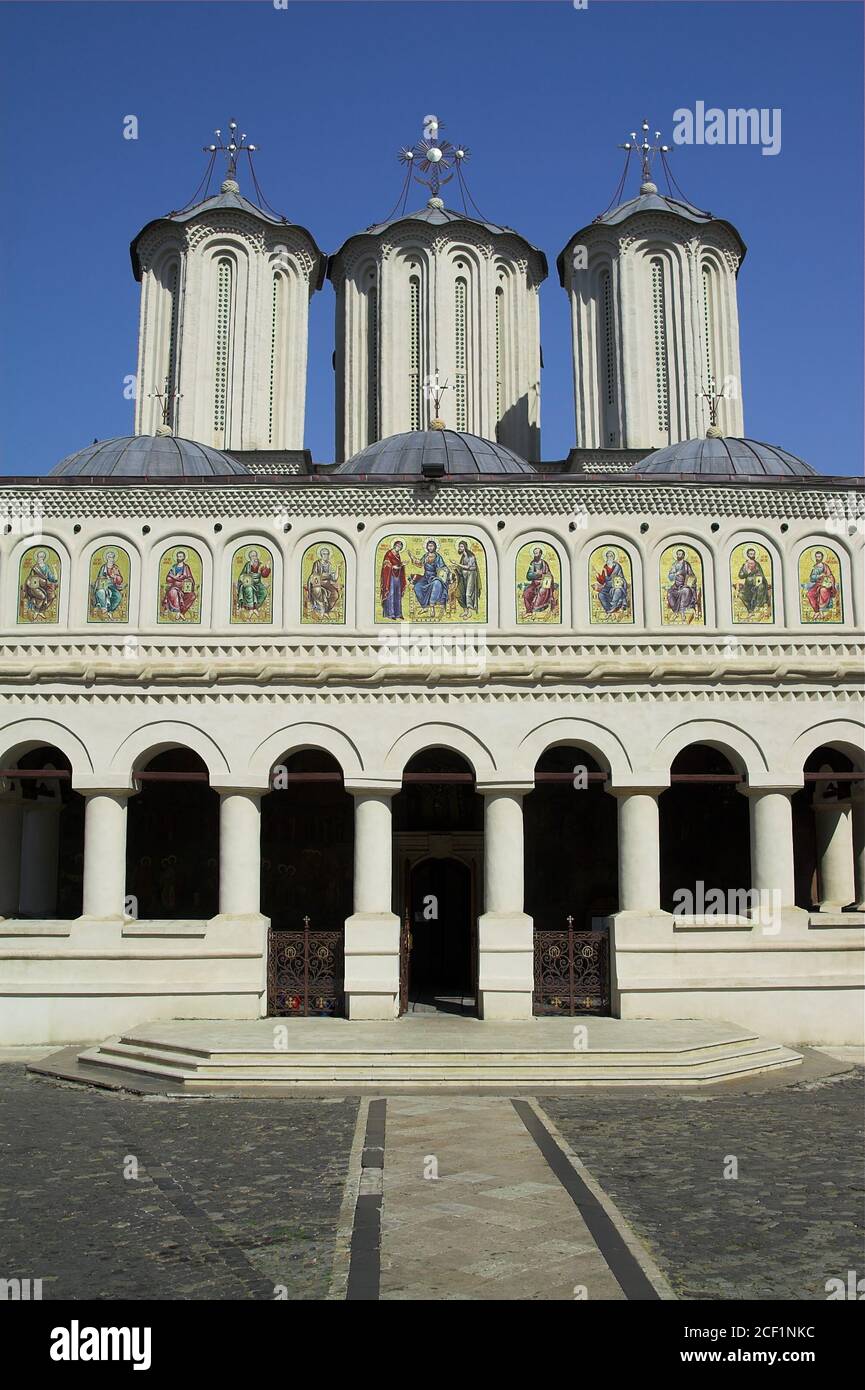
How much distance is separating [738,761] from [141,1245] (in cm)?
1218

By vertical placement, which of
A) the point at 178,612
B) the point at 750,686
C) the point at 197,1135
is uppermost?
the point at 178,612

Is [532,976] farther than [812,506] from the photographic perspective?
No

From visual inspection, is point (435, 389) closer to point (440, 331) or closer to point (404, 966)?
point (440, 331)

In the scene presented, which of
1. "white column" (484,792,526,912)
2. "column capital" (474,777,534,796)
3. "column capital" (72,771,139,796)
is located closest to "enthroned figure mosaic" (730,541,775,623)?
"column capital" (474,777,534,796)

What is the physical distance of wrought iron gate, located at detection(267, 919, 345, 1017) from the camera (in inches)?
669

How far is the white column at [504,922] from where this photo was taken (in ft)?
55.3

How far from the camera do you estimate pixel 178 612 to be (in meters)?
17.9

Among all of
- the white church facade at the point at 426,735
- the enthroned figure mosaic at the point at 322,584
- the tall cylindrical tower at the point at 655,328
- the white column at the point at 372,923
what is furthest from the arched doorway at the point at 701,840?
the tall cylindrical tower at the point at 655,328

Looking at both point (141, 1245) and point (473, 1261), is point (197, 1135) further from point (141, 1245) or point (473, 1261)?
point (473, 1261)

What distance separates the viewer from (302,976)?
17109 millimetres

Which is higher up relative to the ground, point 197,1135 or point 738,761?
point 738,761

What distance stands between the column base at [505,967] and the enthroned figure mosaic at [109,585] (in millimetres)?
6993
